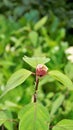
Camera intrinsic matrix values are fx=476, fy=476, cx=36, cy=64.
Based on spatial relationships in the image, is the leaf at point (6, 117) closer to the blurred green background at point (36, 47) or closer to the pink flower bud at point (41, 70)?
the blurred green background at point (36, 47)

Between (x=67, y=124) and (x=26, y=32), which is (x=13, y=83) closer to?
(x=67, y=124)

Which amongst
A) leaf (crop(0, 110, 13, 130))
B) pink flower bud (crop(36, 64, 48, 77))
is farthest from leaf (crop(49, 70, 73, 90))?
leaf (crop(0, 110, 13, 130))

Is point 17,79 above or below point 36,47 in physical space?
below

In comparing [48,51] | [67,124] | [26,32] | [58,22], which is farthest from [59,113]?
[58,22]

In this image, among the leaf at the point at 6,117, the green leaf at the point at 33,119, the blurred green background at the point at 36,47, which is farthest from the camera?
the blurred green background at the point at 36,47

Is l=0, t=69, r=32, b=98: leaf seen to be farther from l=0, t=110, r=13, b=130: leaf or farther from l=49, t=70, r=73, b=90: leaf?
l=0, t=110, r=13, b=130: leaf

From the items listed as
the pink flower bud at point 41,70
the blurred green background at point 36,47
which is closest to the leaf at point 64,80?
the pink flower bud at point 41,70

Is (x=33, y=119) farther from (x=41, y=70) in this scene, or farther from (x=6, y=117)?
(x=6, y=117)

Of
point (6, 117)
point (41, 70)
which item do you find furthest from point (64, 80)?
point (6, 117)

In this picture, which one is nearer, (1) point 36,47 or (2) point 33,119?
(2) point 33,119
